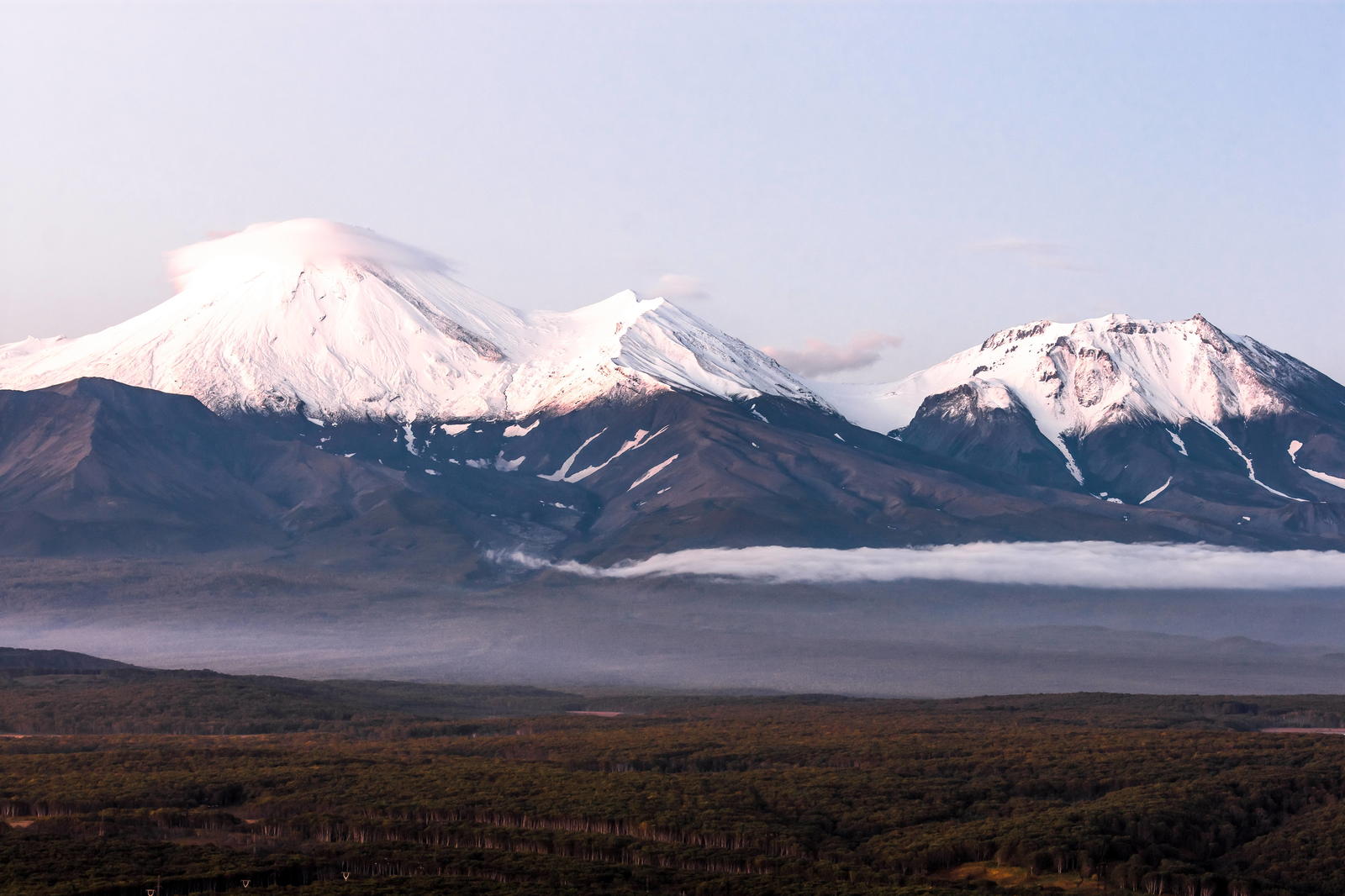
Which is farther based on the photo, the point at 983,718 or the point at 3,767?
the point at 983,718

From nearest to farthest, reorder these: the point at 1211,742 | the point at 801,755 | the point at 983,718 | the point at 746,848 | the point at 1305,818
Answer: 1. the point at 746,848
2. the point at 1305,818
3. the point at 801,755
4. the point at 1211,742
5. the point at 983,718

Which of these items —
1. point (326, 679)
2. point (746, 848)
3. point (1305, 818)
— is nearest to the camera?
point (746, 848)

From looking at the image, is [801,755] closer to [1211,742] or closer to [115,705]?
[1211,742]

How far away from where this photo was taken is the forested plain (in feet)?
242

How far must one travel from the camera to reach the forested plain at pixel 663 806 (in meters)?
73.7

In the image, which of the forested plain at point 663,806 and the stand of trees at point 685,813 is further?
the forested plain at point 663,806

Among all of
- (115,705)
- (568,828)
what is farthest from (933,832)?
(115,705)

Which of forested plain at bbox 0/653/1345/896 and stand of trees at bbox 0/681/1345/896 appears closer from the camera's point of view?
stand of trees at bbox 0/681/1345/896

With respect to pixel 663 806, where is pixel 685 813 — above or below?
below

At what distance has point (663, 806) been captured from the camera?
91750mm

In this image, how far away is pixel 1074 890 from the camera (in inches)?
2918

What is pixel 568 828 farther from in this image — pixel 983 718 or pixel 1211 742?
pixel 983 718

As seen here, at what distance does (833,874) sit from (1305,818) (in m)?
29.1

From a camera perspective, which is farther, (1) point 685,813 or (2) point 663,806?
(2) point 663,806
